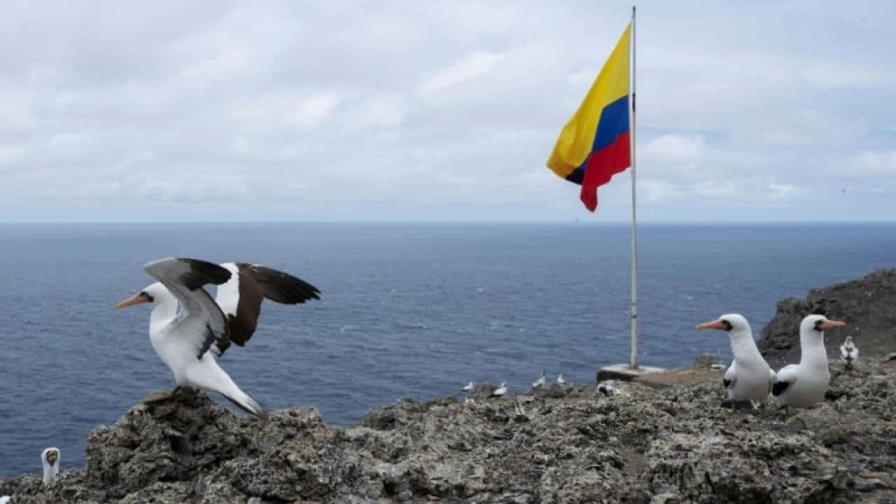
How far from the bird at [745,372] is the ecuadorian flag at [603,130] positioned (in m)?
8.58

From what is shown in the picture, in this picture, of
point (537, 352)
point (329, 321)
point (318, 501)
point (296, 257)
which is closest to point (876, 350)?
point (318, 501)

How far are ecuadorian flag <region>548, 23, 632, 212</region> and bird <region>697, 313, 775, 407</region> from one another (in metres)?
8.58

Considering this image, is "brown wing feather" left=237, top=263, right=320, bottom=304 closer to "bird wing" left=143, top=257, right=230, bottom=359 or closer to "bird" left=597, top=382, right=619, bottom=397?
"bird wing" left=143, top=257, right=230, bottom=359

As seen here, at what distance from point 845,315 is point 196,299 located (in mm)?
25428

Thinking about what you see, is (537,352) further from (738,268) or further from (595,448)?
(738,268)

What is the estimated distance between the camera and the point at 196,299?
8859 mm

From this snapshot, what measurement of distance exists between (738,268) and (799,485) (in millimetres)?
152284

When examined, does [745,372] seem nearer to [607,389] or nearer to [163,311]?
[607,389]

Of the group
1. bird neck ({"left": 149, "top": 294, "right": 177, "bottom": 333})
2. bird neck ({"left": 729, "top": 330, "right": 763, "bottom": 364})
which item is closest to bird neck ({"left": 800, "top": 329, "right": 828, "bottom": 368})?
bird neck ({"left": 729, "top": 330, "right": 763, "bottom": 364})

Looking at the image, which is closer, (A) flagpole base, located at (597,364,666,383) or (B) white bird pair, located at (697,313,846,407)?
(B) white bird pair, located at (697,313,846,407)

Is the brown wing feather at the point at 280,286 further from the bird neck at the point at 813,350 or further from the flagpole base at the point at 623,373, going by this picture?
the flagpole base at the point at 623,373

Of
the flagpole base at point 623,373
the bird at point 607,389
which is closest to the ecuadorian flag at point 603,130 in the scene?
the flagpole base at point 623,373

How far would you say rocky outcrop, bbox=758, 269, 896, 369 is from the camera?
26.4m

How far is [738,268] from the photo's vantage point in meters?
150
